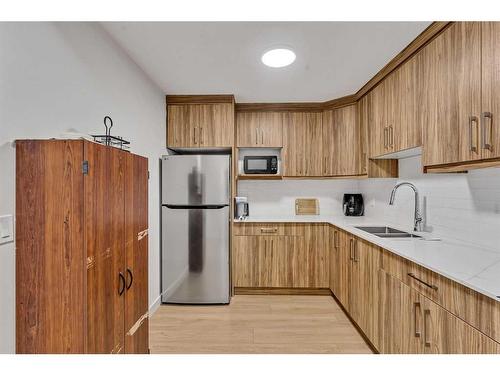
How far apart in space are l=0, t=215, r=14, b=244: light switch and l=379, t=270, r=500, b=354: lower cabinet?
6.56 feet

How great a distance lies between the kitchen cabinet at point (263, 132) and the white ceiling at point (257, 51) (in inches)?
20.8

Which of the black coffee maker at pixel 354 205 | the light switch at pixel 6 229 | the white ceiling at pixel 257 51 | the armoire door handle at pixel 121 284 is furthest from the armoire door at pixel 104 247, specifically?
the black coffee maker at pixel 354 205

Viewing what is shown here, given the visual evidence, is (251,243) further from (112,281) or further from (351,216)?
(112,281)

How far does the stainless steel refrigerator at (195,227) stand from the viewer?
3.05m

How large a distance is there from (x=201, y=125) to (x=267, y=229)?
148 cm

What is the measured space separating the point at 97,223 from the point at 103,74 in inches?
47.9

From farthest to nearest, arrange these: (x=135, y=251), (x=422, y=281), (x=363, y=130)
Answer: (x=363, y=130), (x=135, y=251), (x=422, y=281)

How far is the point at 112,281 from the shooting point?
1.37 m

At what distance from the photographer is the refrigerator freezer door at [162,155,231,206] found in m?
3.04

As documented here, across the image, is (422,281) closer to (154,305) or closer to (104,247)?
(104,247)

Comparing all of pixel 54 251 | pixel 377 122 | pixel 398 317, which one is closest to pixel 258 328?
pixel 398 317

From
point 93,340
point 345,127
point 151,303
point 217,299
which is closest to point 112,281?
point 93,340

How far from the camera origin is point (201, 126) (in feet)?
10.9

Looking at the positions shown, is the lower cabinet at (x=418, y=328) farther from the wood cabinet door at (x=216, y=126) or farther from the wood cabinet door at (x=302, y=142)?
the wood cabinet door at (x=216, y=126)
